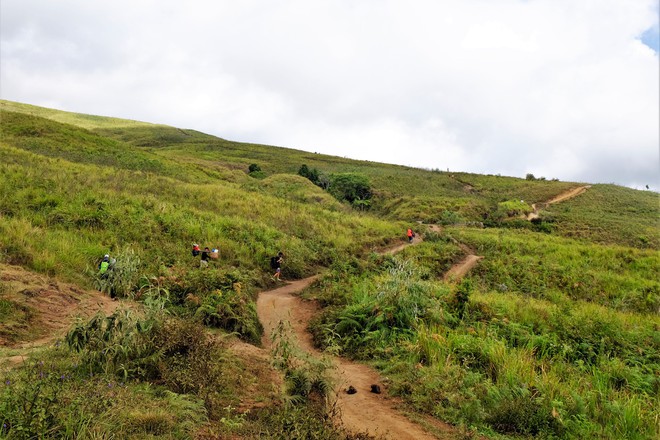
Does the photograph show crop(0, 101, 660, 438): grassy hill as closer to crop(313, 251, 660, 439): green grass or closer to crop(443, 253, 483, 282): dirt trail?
crop(313, 251, 660, 439): green grass

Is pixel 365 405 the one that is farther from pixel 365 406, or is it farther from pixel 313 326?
pixel 313 326

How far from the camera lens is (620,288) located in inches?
781

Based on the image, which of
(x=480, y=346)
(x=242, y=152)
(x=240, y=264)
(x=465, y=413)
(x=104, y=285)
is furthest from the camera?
(x=242, y=152)

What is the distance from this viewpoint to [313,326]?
10266 millimetres

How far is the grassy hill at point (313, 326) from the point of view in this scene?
459 cm

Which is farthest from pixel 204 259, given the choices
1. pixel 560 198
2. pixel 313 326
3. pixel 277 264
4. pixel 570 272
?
pixel 560 198

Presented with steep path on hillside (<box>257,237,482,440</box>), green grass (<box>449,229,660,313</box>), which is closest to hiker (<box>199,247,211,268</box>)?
steep path on hillside (<box>257,237,482,440</box>)

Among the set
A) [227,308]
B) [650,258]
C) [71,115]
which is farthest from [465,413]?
[71,115]

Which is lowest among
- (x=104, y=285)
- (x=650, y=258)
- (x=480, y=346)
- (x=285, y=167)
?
(x=104, y=285)

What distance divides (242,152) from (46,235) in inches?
3391

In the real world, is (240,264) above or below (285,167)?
below

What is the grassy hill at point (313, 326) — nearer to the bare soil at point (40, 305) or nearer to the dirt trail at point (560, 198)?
the bare soil at point (40, 305)

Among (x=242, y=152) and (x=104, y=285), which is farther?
(x=242, y=152)

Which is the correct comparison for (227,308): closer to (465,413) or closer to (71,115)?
(465,413)
